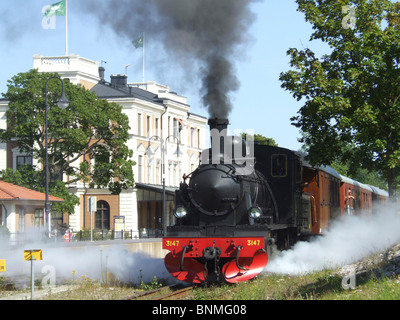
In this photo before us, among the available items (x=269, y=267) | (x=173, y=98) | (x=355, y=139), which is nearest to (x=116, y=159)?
(x=173, y=98)

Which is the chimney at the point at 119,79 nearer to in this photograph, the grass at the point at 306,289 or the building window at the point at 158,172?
the building window at the point at 158,172

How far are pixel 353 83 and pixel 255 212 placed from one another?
8731 mm

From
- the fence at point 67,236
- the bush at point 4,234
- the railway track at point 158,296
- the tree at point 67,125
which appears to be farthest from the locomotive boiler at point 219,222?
the tree at point 67,125

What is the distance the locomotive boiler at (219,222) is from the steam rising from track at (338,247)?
192 centimetres

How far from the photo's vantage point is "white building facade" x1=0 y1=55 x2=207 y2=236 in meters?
60.8

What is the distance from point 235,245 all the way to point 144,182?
47.2 meters

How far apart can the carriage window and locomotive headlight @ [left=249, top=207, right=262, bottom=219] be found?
8.04 ft

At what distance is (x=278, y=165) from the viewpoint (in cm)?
1880

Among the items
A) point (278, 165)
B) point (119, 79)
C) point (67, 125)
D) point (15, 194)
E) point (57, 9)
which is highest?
point (57, 9)

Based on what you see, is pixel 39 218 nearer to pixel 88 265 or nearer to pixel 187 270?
pixel 88 265

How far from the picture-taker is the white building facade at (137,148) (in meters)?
60.8

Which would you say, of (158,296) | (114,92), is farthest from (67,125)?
(158,296)

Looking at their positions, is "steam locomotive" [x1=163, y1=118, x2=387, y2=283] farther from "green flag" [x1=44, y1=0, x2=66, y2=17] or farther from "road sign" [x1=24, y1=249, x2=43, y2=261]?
"green flag" [x1=44, y1=0, x2=66, y2=17]
